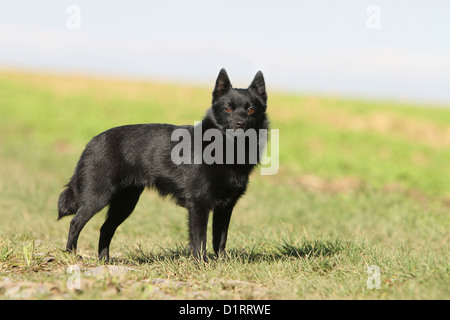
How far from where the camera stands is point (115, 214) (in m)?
5.59

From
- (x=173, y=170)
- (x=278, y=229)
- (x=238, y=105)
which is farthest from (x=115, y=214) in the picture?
(x=278, y=229)

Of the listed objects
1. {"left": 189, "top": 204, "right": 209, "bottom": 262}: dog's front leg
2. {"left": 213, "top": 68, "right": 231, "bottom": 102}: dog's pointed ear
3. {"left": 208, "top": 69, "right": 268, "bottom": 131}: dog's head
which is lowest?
{"left": 189, "top": 204, "right": 209, "bottom": 262}: dog's front leg

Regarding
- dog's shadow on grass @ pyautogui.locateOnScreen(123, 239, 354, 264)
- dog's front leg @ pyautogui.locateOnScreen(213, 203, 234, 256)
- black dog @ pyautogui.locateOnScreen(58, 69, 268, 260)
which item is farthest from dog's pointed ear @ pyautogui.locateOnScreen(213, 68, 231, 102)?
dog's shadow on grass @ pyautogui.locateOnScreen(123, 239, 354, 264)

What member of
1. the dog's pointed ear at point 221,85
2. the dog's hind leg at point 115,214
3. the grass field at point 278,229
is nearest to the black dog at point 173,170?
the dog's pointed ear at point 221,85

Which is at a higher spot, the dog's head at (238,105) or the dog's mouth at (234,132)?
the dog's head at (238,105)

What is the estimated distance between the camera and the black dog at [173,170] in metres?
5.00

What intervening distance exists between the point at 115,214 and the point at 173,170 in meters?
1.04

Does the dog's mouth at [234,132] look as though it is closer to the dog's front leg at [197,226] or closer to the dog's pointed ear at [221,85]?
the dog's pointed ear at [221,85]

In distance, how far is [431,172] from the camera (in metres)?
15.6

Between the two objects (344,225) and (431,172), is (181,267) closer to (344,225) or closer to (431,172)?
(344,225)

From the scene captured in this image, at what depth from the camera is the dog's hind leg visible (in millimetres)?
5555

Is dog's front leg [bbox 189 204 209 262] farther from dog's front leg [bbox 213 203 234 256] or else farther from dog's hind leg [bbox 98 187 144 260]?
dog's hind leg [bbox 98 187 144 260]
